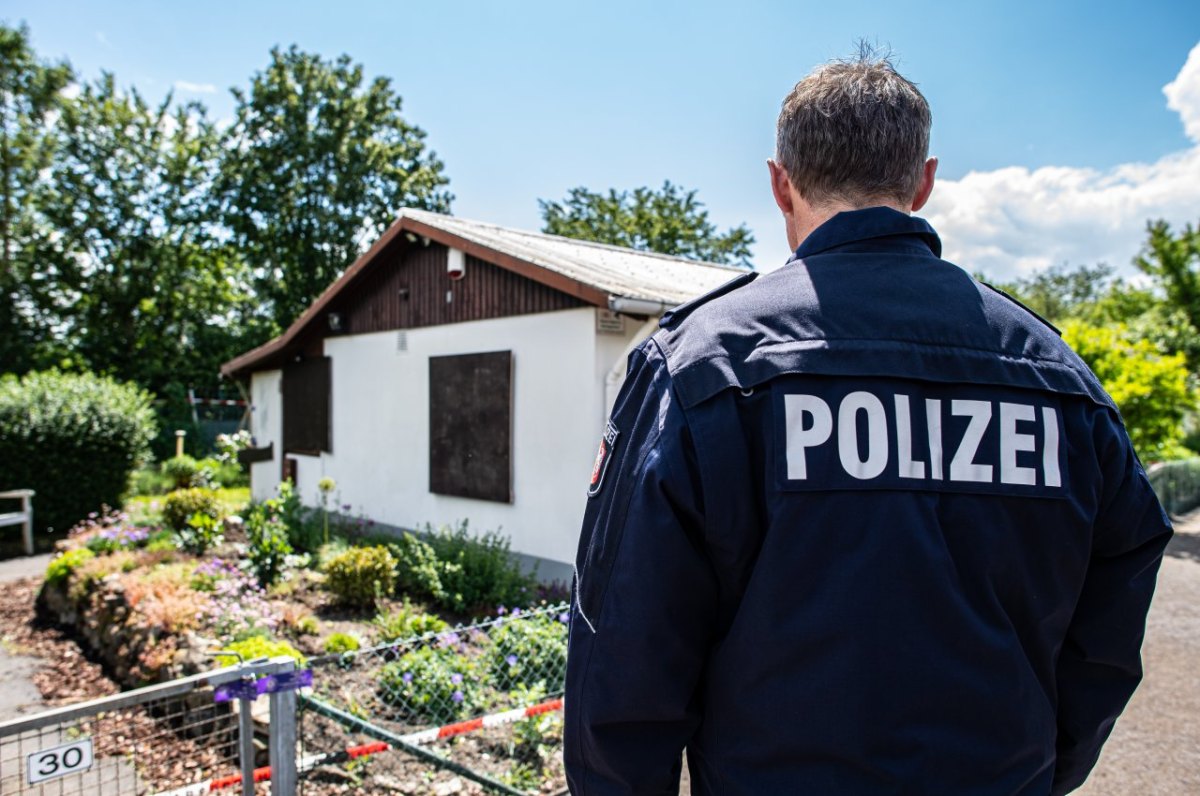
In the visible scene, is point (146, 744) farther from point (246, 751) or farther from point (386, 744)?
point (246, 751)

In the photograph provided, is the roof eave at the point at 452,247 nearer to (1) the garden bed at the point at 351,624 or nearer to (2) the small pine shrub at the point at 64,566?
(1) the garden bed at the point at 351,624

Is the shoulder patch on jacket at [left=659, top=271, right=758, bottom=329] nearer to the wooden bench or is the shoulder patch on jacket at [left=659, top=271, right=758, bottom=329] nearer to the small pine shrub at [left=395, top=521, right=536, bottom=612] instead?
the small pine shrub at [left=395, top=521, right=536, bottom=612]

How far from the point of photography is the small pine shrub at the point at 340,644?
560 cm

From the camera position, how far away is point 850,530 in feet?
3.84

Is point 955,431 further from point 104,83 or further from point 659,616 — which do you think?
point 104,83

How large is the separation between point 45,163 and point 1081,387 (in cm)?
2992

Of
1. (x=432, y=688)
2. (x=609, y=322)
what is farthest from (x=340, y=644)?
(x=609, y=322)

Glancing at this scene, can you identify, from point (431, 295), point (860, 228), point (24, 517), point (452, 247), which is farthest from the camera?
point (24, 517)

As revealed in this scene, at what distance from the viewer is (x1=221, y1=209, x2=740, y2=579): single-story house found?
7.59m

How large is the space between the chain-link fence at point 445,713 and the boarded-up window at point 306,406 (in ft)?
22.2

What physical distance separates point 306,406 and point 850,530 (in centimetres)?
1194

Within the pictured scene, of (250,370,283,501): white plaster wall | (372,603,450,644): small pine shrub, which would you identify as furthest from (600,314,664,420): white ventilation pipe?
(250,370,283,501): white plaster wall

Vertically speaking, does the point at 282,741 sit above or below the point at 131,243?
below

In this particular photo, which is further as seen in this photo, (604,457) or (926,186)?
(926,186)
